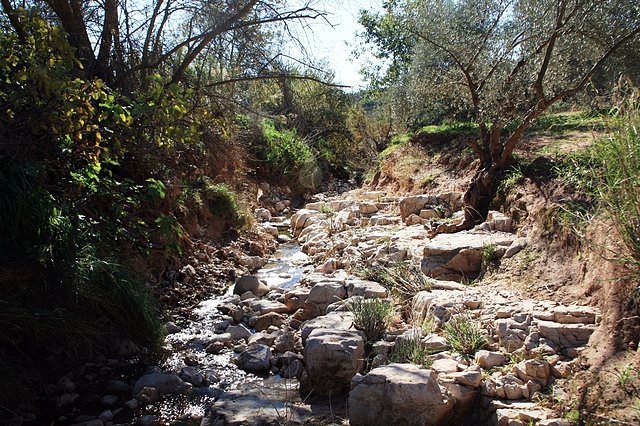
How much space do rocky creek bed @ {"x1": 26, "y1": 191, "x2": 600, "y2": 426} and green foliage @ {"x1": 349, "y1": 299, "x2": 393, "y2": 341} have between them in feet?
0.28

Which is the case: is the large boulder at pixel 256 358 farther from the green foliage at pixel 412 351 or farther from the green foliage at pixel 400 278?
the green foliage at pixel 400 278

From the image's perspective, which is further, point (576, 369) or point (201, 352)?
point (201, 352)

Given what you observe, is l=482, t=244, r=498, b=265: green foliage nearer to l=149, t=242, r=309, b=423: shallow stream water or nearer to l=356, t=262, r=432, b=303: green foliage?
l=356, t=262, r=432, b=303: green foliage

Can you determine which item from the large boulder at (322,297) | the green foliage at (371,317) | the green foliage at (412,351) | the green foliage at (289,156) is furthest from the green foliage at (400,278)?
the green foliage at (289,156)

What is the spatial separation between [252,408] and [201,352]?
1.54 meters

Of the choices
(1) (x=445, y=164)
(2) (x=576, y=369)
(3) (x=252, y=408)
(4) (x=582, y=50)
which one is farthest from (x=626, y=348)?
(1) (x=445, y=164)

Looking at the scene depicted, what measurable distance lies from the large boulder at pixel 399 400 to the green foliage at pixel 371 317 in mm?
1128

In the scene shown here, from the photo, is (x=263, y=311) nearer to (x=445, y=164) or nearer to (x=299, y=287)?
(x=299, y=287)

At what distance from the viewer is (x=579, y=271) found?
185 inches

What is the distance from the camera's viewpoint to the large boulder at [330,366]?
4387 mm

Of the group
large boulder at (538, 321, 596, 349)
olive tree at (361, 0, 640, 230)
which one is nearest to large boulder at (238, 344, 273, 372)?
large boulder at (538, 321, 596, 349)

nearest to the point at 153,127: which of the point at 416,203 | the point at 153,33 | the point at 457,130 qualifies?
the point at 153,33

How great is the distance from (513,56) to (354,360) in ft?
20.8

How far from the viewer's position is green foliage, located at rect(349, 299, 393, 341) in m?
4.97
